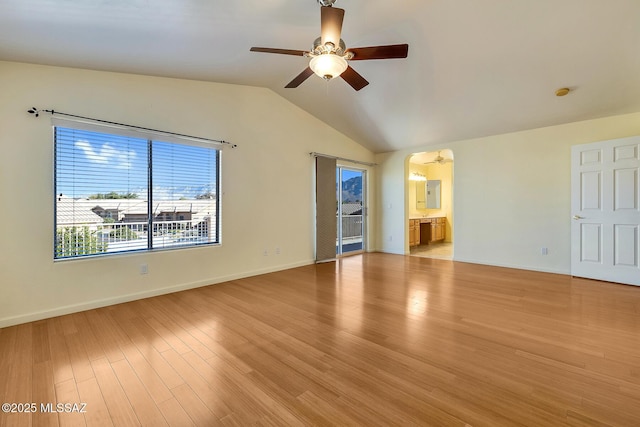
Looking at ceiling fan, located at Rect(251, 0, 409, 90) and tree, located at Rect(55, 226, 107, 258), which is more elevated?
ceiling fan, located at Rect(251, 0, 409, 90)

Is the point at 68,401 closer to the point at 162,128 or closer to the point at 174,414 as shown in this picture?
the point at 174,414

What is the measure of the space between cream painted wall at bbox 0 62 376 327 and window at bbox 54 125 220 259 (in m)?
0.15

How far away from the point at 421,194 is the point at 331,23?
24.4ft

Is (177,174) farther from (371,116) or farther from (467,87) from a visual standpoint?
(467,87)

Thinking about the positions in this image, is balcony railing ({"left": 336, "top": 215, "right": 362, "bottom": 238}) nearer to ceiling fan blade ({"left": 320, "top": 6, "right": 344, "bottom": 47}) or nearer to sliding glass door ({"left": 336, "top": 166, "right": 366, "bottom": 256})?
sliding glass door ({"left": 336, "top": 166, "right": 366, "bottom": 256})

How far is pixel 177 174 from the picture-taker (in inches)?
156

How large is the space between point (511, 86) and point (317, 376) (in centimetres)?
455

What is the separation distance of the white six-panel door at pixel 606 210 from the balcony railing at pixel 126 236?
585 cm

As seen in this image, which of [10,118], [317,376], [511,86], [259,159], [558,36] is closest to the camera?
[317,376]

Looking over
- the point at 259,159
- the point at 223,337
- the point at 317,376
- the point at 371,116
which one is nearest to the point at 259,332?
the point at 223,337

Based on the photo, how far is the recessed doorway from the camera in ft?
26.2

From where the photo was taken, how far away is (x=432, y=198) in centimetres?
884

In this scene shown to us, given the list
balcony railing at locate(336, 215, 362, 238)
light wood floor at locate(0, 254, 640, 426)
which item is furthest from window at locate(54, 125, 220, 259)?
balcony railing at locate(336, 215, 362, 238)

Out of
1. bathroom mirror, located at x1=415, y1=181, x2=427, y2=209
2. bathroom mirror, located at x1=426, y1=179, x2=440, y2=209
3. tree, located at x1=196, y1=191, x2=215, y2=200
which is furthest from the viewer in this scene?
bathroom mirror, located at x1=426, y1=179, x2=440, y2=209
